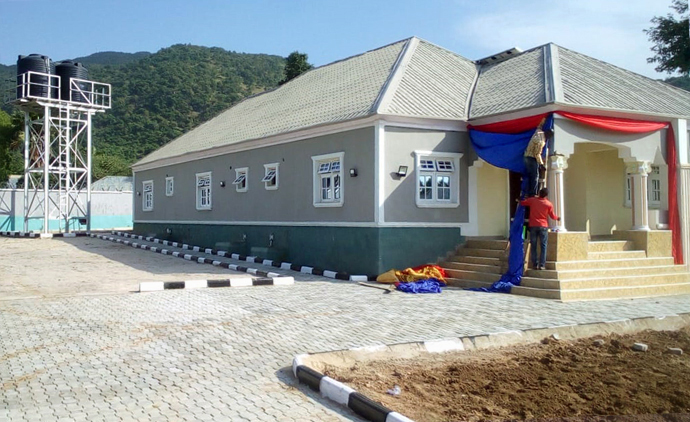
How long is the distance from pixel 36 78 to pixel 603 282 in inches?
1141

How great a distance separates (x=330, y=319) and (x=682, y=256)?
10011mm

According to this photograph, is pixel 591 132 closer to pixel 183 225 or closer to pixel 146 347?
pixel 146 347

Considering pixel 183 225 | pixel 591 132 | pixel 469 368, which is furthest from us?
pixel 183 225

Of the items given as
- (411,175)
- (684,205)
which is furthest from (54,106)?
(684,205)

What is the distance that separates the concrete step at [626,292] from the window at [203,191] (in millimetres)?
14137

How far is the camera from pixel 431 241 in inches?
570

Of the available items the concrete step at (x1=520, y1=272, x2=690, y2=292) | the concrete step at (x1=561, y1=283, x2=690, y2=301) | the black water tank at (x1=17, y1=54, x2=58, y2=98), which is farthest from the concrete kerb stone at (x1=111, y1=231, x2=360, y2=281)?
the black water tank at (x1=17, y1=54, x2=58, y2=98)

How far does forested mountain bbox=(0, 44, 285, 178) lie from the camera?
65.2 metres

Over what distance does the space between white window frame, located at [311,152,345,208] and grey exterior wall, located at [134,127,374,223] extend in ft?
0.33

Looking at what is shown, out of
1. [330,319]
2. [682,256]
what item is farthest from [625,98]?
[330,319]

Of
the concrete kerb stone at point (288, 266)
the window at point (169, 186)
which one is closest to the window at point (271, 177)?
the concrete kerb stone at point (288, 266)

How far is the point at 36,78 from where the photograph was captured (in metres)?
30.0

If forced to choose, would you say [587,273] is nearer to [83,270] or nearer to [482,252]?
[482,252]

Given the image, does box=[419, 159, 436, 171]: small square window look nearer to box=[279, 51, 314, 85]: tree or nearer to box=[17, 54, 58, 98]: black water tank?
box=[279, 51, 314, 85]: tree
